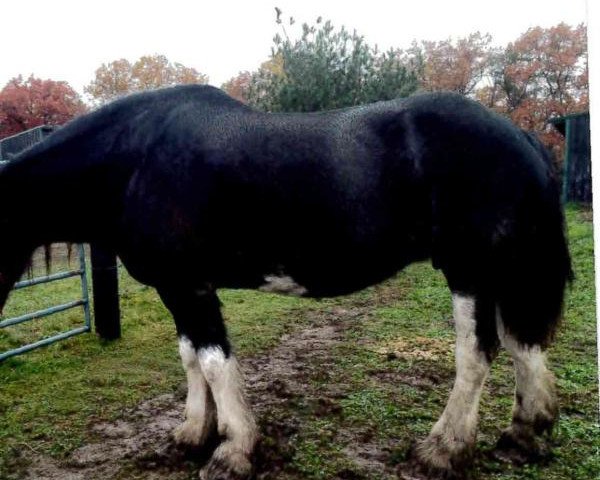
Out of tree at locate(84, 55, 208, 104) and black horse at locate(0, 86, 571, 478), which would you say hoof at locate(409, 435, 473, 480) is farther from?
tree at locate(84, 55, 208, 104)

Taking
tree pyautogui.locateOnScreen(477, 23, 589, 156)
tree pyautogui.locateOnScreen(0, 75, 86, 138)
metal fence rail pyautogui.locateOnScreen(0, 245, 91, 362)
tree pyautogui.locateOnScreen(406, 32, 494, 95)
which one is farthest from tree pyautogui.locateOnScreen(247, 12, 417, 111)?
tree pyautogui.locateOnScreen(0, 75, 86, 138)

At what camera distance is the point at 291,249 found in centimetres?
254

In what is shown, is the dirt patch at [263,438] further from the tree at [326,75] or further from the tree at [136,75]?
the tree at [136,75]

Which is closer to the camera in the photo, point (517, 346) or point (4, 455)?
point (517, 346)

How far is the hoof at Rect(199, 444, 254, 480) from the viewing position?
8.15 feet

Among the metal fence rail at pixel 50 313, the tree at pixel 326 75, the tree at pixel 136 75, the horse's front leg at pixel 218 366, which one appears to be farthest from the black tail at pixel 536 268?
the tree at pixel 136 75

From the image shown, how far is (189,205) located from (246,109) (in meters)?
0.63

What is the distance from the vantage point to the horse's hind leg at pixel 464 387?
2404 millimetres

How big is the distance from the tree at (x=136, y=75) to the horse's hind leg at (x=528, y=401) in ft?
79.5

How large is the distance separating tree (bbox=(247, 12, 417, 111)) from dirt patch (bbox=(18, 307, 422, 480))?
551 cm

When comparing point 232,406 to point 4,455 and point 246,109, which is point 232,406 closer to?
point 4,455

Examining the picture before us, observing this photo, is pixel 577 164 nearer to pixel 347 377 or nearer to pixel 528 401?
pixel 528 401

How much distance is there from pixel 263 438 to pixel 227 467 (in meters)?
0.36

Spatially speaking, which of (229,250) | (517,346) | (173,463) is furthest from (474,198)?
(173,463)
